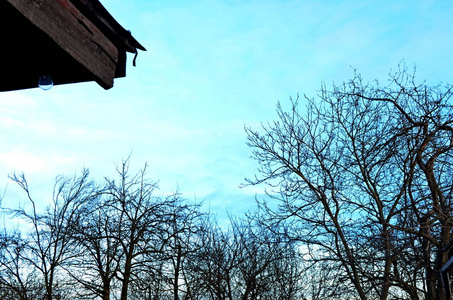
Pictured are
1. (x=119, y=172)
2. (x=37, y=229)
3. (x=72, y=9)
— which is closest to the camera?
(x=72, y=9)

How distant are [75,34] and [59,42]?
0.11 m

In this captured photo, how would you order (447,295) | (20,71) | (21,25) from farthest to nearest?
1. (447,295)
2. (20,71)
3. (21,25)

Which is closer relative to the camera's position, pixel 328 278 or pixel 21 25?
pixel 21 25

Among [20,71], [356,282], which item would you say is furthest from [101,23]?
[356,282]

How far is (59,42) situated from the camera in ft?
5.02

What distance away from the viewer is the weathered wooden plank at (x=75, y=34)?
1.44 meters

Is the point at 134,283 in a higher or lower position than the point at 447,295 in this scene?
higher

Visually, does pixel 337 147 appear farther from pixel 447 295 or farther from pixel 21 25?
pixel 21 25

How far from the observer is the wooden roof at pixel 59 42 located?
1.45m

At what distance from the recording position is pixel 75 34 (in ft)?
5.32

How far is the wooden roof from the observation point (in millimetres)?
1447

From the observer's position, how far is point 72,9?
5.39 ft

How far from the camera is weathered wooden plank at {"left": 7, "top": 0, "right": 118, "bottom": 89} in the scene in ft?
4.72

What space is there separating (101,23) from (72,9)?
0.19 meters
